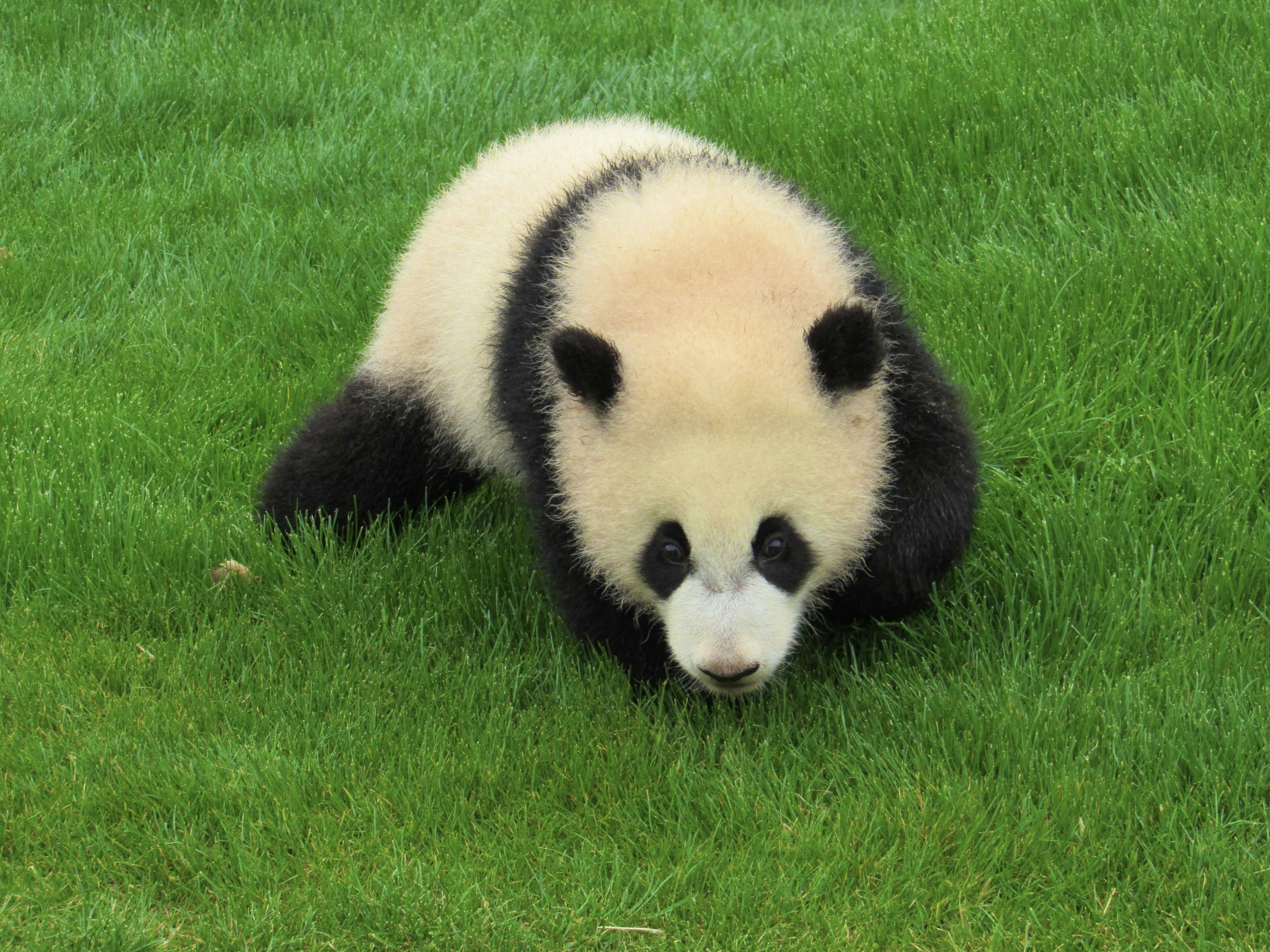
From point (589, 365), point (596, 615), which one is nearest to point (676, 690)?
point (596, 615)

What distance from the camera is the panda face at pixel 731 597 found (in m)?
3.04

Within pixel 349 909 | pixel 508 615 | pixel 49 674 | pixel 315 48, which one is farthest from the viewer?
pixel 315 48

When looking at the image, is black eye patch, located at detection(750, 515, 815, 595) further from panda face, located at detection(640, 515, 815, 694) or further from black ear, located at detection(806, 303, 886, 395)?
black ear, located at detection(806, 303, 886, 395)

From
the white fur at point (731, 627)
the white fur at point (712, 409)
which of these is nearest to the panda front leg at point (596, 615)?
the white fur at point (712, 409)

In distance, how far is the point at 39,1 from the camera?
8.19 meters

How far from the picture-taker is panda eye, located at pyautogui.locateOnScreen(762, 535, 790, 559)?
3.14 meters

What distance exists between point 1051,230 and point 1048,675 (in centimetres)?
221

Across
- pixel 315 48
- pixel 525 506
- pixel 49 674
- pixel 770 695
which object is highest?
pixel 315 48

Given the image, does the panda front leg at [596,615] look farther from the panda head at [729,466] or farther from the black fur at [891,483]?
the panda head at [729,466]

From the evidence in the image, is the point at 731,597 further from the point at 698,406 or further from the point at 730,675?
the point at 698,406

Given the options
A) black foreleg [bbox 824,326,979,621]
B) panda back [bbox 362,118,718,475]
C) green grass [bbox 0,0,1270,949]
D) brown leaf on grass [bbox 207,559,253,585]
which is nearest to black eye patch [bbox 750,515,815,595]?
black foreleg [bbox 824,326,979,621]

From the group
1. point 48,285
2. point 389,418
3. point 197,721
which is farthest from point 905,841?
point 48,285

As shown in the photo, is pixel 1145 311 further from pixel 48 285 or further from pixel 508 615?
pixel 48 285

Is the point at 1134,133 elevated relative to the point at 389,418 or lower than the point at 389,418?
elevated
